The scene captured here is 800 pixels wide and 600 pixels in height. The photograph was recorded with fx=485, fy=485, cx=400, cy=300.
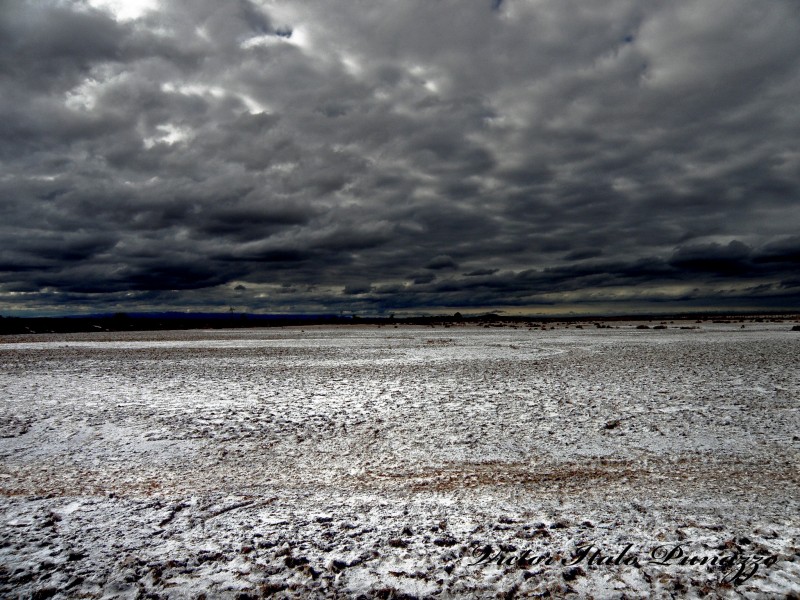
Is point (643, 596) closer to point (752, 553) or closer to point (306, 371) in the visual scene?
point (752, 553)

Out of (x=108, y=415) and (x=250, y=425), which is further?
(x=108, y=415)

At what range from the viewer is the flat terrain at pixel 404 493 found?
3227mm

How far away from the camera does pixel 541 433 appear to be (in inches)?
275

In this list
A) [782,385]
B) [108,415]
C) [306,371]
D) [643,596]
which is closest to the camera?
[643,596]

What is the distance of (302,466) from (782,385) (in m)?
10.6

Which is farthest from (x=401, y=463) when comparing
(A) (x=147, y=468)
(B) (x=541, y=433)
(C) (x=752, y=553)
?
(C) (x=752, y=553)

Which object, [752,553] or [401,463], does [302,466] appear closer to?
[401,463]

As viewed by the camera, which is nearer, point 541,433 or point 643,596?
point 643,596

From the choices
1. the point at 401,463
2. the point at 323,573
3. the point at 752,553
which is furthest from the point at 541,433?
the point at 323,573

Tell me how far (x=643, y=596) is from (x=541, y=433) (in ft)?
13.4

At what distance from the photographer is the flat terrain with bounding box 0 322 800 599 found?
10.6 ft

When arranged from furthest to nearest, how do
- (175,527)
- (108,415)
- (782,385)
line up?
(782,385)
(108,415)
(175,527)

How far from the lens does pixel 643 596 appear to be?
117 inches

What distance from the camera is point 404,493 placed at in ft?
15.6
